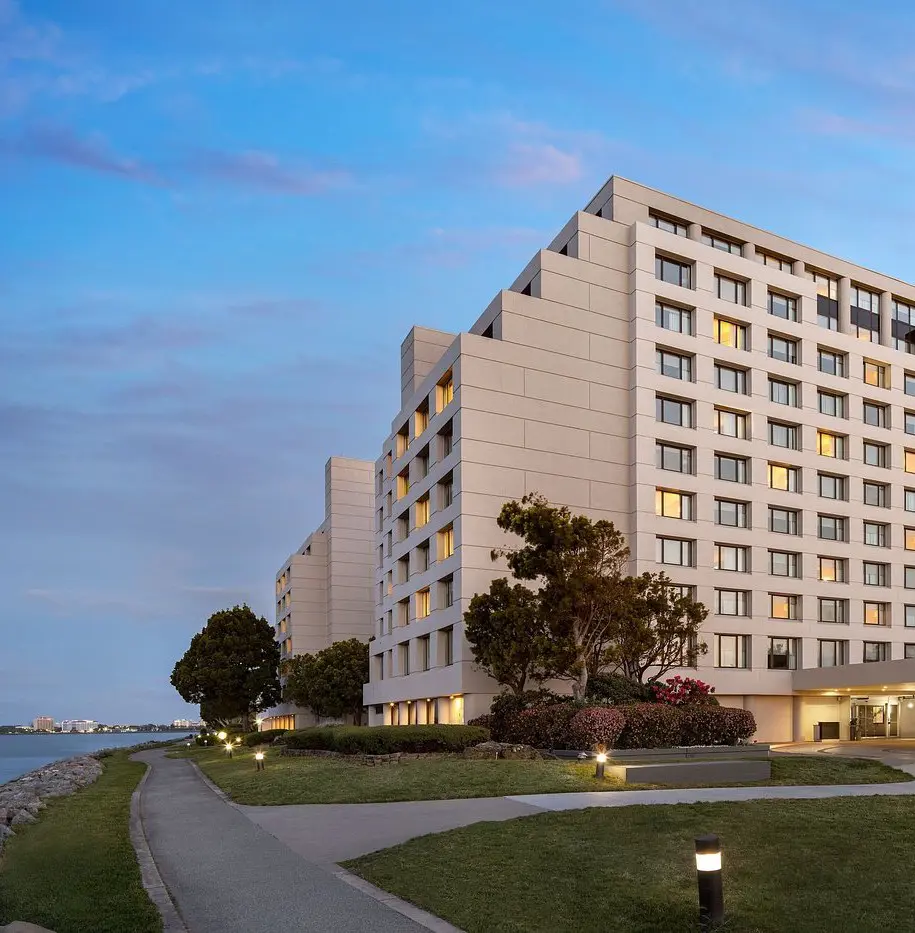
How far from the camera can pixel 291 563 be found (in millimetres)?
101812

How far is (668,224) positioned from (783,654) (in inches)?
943

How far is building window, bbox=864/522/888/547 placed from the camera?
5419 cm

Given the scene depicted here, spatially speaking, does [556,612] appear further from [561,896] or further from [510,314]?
[561,896]

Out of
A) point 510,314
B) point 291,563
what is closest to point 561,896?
point 510,314

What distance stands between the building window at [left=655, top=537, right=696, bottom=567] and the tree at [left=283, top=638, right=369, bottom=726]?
1272 inches

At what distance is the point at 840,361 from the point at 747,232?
9377 mm

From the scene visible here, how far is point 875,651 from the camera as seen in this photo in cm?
5278

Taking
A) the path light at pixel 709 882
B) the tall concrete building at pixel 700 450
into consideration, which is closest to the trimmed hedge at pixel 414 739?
the tall concrete building at pixel 700 450

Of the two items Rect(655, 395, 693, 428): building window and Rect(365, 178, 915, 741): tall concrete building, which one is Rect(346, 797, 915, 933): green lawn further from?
Rect(655, 395, 693, 428): building window

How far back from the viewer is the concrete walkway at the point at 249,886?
32.3ft

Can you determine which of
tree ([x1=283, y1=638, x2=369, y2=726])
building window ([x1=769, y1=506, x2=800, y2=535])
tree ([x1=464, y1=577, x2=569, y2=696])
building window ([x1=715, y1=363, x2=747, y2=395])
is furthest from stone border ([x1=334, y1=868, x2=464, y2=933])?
tree ([x1=283, y1=638, x2=369, y2=726])

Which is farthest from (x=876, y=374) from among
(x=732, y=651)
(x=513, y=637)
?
(x=513, y=637)

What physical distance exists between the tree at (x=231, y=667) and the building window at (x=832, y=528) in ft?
164

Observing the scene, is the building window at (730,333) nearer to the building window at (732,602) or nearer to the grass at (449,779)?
the building window at (732,602)
